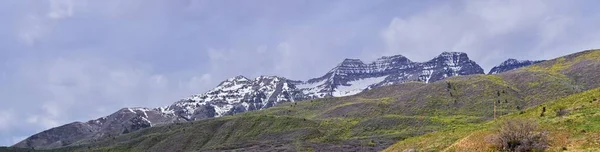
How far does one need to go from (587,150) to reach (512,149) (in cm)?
528

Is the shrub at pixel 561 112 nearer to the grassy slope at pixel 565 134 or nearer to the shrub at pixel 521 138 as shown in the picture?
the grassy slope at pixel 565 134

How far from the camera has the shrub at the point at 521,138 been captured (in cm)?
4012

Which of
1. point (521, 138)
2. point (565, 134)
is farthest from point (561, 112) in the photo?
point (521, 138)

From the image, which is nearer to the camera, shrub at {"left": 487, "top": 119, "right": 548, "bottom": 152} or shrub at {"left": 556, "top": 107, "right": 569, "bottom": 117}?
shrub at {"left": 487, "top": 119, "right": 548, "bottom": 152}

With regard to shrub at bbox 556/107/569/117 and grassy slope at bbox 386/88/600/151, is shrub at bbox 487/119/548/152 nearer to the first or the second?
grassy slope at bbox 386/88/600/151

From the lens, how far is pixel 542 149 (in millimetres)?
39812

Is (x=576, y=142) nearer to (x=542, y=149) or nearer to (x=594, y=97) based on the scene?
(x=542, y=149)

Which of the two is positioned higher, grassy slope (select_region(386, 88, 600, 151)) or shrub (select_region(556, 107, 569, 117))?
shrub (select_region(556, 107, 569, 117))

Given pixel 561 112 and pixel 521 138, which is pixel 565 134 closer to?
pixel 521 138

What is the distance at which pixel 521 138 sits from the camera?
4059cm

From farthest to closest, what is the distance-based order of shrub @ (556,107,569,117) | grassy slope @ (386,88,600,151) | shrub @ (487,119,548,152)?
shrub @ (556,107,569,117) < shrub @ (487,119,548,152) < grassy slope @ (386,88,600,151)

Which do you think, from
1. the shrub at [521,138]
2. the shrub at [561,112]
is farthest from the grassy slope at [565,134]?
the shrub at [521,138]

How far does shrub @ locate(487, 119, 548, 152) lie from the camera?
40125mm

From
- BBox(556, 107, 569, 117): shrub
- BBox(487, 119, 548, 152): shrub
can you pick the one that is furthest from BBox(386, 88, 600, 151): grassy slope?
BBox(487, 119, 548, 152): shrub
